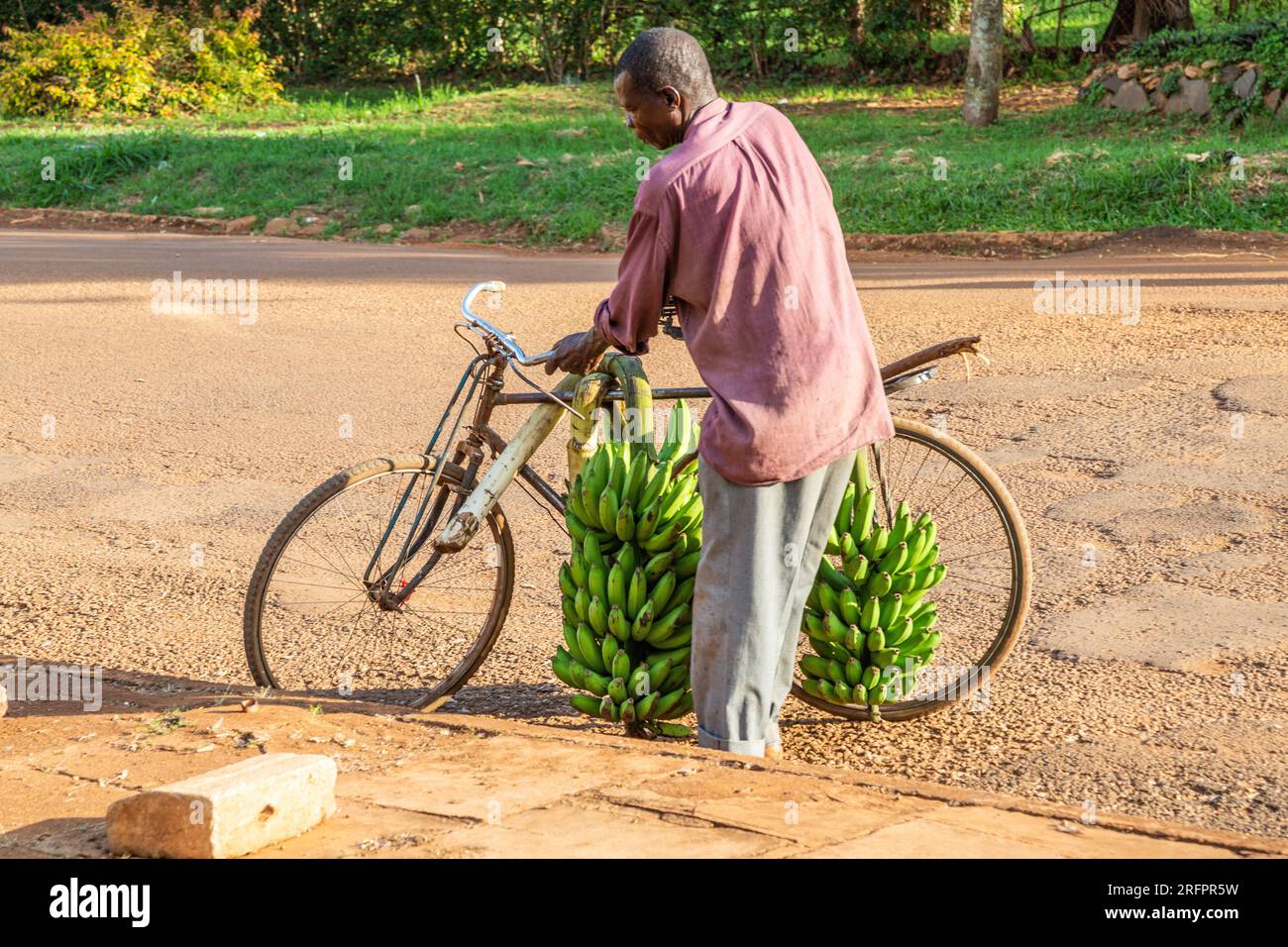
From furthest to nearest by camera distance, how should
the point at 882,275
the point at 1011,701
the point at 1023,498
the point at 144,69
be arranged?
1. the point at 144,69
2. the point at 882,275
3. the point at 1023,498
4. the point at 1011,701

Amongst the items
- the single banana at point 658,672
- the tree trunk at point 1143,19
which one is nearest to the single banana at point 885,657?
the single banana at point 658,672

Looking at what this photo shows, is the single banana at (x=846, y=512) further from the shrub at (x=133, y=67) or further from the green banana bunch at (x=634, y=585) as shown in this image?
the shrub at (x=133, y=67)

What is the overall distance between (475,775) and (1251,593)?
2.99m

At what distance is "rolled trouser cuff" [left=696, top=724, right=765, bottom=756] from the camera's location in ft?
12.4

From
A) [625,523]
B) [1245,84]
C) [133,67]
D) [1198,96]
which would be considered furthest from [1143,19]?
[625,523]

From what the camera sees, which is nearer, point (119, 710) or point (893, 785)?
point (893, 785)

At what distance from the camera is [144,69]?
22703 mm

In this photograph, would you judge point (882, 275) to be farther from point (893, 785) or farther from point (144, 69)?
point (144, 69)

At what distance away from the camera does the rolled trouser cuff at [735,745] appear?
379 centimetres

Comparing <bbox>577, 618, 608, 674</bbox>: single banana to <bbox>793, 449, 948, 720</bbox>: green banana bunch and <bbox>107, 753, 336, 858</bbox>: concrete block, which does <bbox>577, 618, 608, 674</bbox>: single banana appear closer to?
<bbox>793, 449, 948, 720</bbox>: green banana bunch

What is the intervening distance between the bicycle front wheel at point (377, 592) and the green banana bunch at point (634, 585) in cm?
48

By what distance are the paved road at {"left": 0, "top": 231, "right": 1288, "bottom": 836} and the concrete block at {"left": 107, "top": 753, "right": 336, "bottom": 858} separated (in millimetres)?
1397

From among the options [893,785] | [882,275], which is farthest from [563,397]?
[882,275]

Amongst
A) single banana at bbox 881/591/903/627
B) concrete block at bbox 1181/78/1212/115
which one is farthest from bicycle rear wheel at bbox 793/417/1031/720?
concrete block at bbox 1181/78/1212/115
